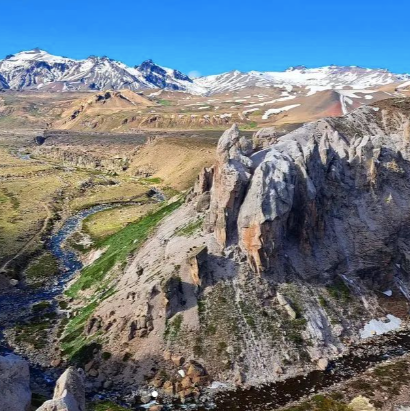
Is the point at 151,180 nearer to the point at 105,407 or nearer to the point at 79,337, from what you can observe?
the point at 79,337

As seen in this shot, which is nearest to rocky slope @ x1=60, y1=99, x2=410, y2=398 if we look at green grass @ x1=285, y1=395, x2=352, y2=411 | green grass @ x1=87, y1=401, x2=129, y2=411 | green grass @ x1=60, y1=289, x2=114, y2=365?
green grass @ x1=60, y1=289, x2=114, y2=365

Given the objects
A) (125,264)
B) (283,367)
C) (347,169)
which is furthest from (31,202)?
(283,367)

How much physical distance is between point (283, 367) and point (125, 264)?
102 ft

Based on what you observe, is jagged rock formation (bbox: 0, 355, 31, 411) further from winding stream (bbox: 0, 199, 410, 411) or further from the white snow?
→ the white snow

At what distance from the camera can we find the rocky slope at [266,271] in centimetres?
5100

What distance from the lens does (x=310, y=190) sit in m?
65.2

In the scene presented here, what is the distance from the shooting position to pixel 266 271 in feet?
196

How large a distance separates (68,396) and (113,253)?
1988 inches

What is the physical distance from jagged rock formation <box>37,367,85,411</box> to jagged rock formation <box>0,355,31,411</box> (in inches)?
131

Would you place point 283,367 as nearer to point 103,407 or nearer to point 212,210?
point 103,407

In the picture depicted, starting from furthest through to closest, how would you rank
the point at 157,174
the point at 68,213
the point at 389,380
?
the point at 157,174, the point at 68,213, the point at 389,380

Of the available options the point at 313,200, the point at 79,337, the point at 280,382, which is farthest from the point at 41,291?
the point at 313,200

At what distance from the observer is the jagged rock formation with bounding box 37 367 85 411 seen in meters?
28.7

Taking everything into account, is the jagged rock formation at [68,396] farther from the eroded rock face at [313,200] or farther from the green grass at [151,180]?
the green grass at [151,180]
